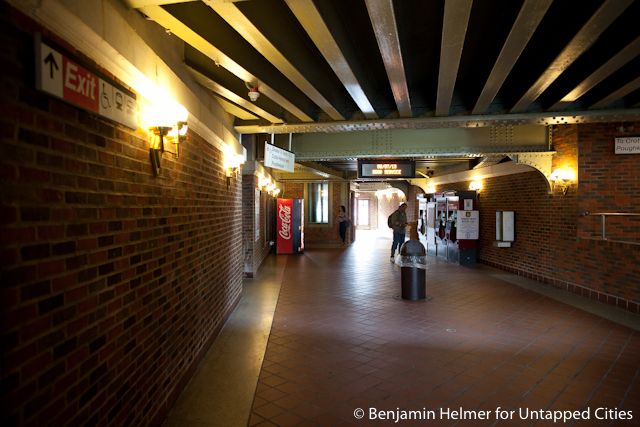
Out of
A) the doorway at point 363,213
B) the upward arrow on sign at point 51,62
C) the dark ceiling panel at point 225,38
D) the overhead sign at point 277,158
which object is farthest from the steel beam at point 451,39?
the doorway at point 363,213

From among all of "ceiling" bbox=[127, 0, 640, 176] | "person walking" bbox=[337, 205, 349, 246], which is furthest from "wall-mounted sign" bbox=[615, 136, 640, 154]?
"person walking" bbox=[337, 205, 349, 246]

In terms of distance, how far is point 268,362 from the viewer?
434 centimetres

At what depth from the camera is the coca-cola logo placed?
13.8 metres

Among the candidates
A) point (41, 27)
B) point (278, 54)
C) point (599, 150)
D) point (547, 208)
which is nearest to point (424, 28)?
point (278, 54)

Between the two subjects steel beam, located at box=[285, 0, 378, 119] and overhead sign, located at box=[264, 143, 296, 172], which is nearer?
steel beam, located at box=[285, 0, 378, 119]

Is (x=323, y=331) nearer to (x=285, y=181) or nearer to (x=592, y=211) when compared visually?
(x=592, y=211)

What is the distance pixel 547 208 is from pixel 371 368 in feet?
20.7

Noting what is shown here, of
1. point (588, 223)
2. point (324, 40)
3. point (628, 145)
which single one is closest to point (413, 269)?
point (588, 223)

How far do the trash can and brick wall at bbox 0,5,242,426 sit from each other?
13.9ft

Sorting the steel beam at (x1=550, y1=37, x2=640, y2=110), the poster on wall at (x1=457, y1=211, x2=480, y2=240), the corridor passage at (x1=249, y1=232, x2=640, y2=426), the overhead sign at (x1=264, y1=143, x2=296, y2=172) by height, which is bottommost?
the corridor passage at (x1=249, y1=232, x2=640, y2=426)

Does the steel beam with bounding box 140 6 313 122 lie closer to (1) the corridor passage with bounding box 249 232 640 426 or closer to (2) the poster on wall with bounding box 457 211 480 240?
(1) the corridor passage with bounding box 249 232 640 426

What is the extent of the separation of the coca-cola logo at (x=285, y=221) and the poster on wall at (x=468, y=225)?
216 inches

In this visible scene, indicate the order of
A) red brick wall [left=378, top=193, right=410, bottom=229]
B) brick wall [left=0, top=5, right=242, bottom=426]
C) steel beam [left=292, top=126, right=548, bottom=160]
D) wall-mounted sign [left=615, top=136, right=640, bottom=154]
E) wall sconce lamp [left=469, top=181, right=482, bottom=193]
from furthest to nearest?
red brick wall [left=378, top=193, right=410, bottom=229]
wall sconce lamp [left=469, top=181, right=482, bottom=193]
steel beam [left=292, top=126, right=548, bottom=160]
wall-mounted sign [left=615, top=136, right=640, bottom=154]
brick wall [left=0, top=5, right=242, bottom=426]

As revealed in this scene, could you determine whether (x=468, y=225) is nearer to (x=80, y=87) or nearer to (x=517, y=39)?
(x=517, y=39)
